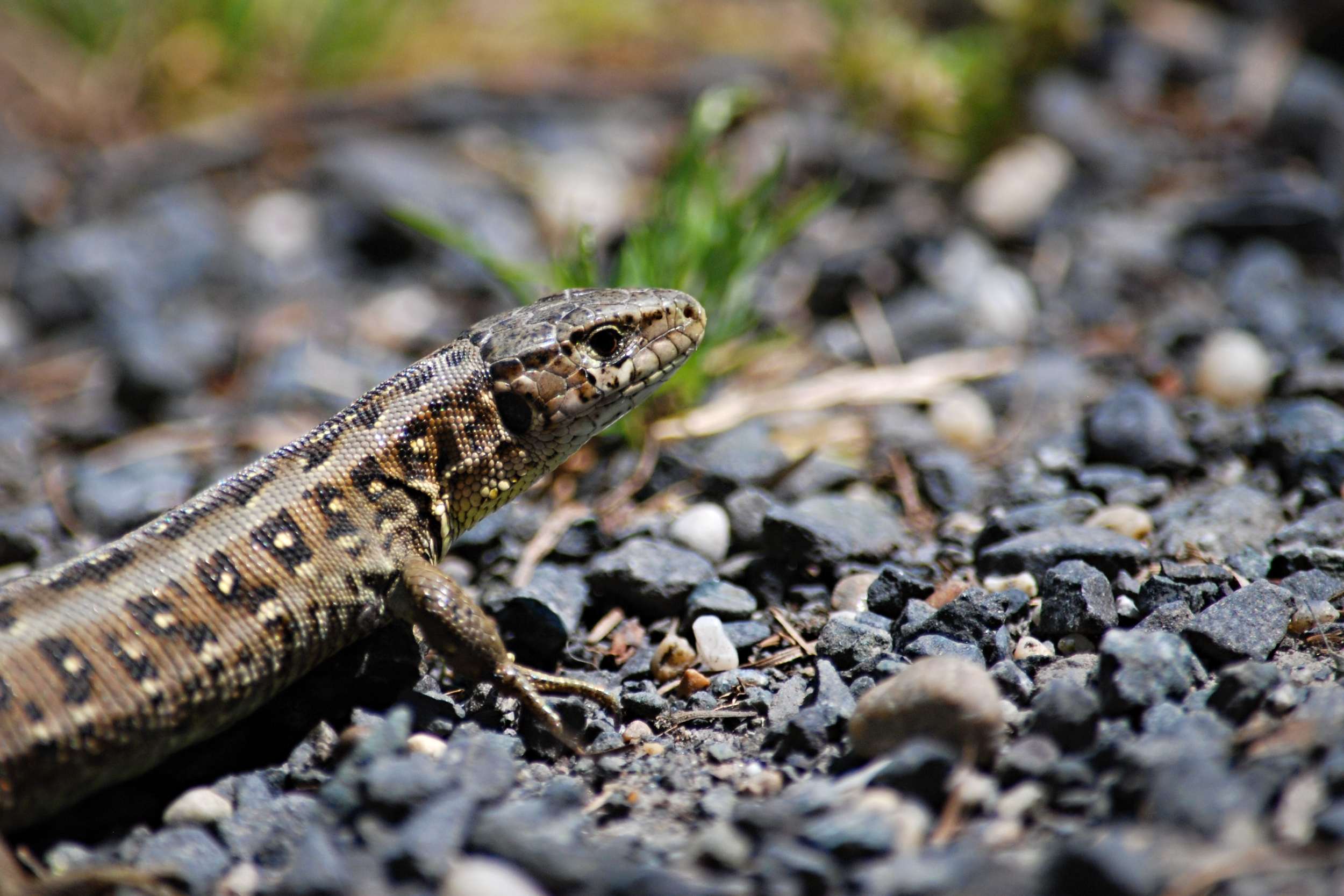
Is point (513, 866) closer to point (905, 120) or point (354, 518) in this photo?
point (354, 518)

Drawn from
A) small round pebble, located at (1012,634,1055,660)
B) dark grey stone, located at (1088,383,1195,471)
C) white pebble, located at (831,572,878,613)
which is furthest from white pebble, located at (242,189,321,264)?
small round pebble, located at (1012,634,1055,660)

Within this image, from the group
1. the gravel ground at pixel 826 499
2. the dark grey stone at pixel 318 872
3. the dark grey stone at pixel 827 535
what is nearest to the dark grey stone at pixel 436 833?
the gravel ground at pixel 826 499

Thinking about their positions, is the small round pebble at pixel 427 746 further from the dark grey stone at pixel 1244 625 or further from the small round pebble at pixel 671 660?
the dark grey stone at pixel 1244 625

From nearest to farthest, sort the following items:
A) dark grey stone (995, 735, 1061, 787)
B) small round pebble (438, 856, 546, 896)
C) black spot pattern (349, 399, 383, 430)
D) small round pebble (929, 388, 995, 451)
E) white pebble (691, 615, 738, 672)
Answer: small round pebble (438, 856, 546, 896)
dark grey stone (995, 735, 1061, 787)
white pebble (691, 615, 738, 672)
black spot pattern (349, 399, 383, 430)
small round pebble (929, 388, 995, 451)

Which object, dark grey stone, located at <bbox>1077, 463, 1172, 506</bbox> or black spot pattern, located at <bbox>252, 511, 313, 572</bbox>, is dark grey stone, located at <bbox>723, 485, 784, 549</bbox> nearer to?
dark grey stone, located at <bbox>1077, 463, 1172, 506</bbox>

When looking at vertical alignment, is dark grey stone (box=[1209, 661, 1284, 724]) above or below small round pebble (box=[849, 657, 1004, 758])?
below

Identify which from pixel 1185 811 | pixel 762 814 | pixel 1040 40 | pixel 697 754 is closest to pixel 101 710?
pixel 697 754

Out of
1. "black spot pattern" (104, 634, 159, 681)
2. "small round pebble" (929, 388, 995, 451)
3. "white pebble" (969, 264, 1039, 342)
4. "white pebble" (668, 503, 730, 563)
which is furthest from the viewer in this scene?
"white pebble" (969, 264, 1039, 342)
